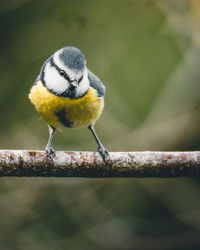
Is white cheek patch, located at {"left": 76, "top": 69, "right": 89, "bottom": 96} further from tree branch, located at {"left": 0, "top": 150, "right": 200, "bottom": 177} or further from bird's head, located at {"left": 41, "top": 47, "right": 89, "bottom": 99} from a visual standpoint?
tree branch, located at {"left": 0, "top": 150, "right": 200, "bottom": 177}

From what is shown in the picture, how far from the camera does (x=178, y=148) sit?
307cm

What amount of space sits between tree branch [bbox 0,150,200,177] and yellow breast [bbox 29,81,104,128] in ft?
1.11

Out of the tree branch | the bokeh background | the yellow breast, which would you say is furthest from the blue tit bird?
the bokeh background

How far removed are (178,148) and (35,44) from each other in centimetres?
156

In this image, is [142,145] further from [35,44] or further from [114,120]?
[35,44]

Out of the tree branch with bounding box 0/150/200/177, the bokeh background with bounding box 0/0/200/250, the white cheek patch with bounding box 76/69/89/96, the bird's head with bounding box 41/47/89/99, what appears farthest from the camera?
the bokeh background with bounding box 0/0/200/250

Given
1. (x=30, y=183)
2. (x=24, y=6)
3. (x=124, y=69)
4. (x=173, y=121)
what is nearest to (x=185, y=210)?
(x=173, y=121)

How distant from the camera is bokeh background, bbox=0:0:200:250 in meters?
2.80

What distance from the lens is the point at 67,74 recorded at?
1.82 meters

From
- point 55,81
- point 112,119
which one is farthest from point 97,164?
point 112,119

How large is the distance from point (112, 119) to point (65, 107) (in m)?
1.33

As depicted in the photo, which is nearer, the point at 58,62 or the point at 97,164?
the point at 97,164

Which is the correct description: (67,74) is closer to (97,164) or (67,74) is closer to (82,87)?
(82,87)

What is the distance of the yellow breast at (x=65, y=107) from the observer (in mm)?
1900
